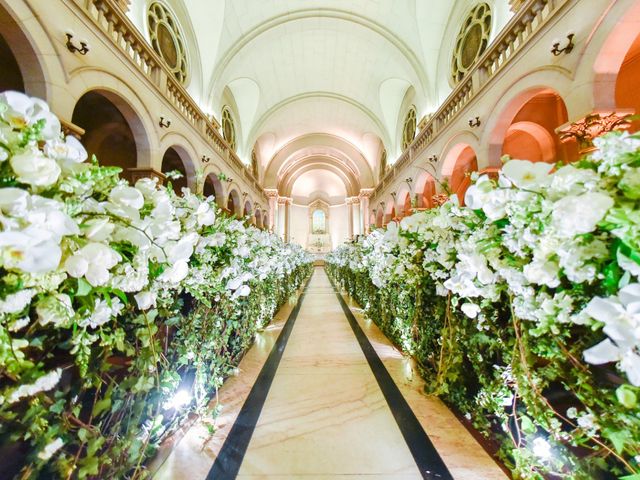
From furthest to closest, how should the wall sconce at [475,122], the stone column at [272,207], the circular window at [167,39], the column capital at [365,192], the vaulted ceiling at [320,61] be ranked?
the stone column at [272,207]
the column capital at [365,192]
the vaulted ceiling at [320,61]
the circular window at [167,39]
the wall sconce at [475,122]

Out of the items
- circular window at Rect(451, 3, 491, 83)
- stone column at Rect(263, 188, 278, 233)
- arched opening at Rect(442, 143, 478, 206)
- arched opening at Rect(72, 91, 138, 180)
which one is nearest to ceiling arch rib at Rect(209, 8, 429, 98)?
circular window at Rect(451, 3, 491, 83)

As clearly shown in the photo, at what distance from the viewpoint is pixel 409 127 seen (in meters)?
10.9

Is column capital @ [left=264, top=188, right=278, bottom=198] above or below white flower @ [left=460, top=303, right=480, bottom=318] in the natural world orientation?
above

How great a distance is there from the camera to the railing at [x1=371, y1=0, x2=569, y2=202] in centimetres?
426

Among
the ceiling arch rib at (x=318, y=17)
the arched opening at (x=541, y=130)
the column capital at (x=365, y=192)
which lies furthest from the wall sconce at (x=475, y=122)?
the column capital at (x=365, y=192)

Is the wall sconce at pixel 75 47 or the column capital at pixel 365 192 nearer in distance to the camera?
the wall sconce at pixel 75 47

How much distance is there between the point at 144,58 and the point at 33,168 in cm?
647

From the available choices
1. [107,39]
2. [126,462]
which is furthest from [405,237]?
[107,39]

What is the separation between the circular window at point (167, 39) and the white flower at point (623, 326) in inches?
301

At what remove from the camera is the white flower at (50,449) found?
2.23 ft

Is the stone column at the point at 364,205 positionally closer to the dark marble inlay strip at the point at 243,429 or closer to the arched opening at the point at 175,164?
the arched opening at the point at 175,164

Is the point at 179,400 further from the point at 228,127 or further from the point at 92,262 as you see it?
the point at 228,127

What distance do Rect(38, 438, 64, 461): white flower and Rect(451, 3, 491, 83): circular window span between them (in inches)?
307

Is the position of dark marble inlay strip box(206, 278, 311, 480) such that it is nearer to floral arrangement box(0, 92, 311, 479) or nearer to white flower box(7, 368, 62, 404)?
floral arrangement box(0, 92, 311, 479)
